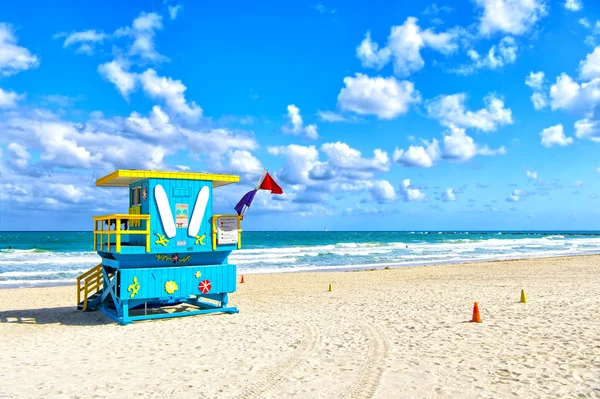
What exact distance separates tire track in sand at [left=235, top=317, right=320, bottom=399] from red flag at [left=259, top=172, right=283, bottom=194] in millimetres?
4503

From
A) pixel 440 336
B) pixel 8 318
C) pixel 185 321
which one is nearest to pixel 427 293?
pixel 440 336

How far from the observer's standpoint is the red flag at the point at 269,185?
1366cm

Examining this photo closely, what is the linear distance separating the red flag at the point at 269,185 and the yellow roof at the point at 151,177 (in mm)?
739

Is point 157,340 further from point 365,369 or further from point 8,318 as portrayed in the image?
point 8,318

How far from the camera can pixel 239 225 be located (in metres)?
13.3

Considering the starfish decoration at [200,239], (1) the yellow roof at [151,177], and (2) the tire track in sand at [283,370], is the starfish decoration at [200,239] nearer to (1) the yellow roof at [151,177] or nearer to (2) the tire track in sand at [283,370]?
(1) the yellow roof at [151,177]

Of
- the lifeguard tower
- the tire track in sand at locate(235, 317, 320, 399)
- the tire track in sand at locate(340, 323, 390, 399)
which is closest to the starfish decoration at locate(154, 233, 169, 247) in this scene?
the lifeguard tower

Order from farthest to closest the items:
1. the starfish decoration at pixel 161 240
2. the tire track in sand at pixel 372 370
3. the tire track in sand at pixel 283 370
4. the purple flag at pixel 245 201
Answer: the purple flag at pixel 245 201
the starfish decoration at pixel 161 240
the tire track in sand at pixel 283 370
the tire track in sand at pixel 372 370

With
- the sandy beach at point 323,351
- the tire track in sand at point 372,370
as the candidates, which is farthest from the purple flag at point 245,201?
the tire track in sand at point 372,370

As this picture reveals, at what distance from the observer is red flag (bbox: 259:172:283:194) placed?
13.7m

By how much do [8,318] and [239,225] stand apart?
24.0 feet

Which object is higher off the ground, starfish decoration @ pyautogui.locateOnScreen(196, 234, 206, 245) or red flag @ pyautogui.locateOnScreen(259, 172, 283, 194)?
red flag @ pyautogui.locateOnScreen(259, 172, 283, 194)

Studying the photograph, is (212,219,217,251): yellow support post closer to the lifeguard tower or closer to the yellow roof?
the lifeguard tower

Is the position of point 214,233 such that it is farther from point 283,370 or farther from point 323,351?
point 283,370
